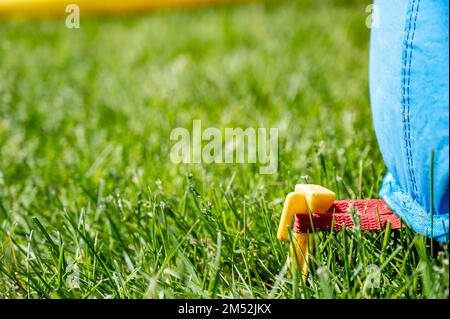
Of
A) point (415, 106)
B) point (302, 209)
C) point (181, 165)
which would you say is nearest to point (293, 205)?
point (302, 209)

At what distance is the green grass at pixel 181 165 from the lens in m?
1.05

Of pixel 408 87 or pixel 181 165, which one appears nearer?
pixel 408 87

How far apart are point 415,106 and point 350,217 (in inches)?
8.5

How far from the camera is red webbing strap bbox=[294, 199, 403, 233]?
3.23 feet

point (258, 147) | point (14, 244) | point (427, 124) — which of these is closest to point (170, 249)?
point (14, 244)

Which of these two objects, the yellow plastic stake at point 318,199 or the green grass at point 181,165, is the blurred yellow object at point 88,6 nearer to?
the green grass at point 181,165

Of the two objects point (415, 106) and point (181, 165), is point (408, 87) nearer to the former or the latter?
point (415, 106)

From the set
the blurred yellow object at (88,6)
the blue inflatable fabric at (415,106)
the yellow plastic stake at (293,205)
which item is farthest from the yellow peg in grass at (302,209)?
the blurred yellow object at (88,6)

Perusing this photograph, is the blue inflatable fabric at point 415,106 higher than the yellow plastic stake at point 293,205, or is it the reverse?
the blue inflatable fabric at point 415,106

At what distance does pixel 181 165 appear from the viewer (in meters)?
1.65

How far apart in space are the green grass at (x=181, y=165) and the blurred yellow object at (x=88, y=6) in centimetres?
65
